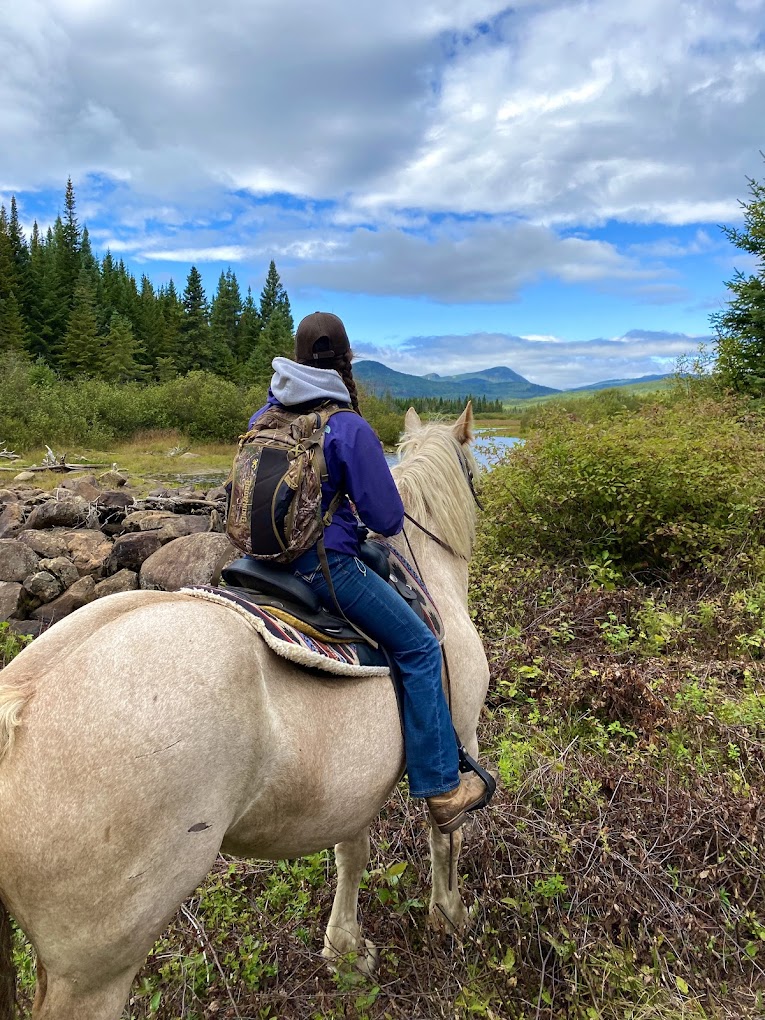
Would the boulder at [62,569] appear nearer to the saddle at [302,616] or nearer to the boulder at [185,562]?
the boulder at [185,562]

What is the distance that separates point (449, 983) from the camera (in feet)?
7.90

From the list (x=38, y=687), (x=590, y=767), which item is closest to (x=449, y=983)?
(x=590, y=767)

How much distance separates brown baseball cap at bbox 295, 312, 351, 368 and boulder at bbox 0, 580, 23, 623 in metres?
6.80

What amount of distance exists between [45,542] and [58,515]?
4.86 feet

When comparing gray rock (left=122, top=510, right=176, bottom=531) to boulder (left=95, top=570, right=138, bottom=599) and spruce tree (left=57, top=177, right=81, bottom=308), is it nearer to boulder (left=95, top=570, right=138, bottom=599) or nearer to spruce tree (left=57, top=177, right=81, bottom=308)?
boulder (left=95, top=570, right=138, bottom=599)

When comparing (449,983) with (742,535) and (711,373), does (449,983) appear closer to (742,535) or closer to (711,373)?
(742,535)

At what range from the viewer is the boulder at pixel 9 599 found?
23.7 ft

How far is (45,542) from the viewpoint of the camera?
29.5ft

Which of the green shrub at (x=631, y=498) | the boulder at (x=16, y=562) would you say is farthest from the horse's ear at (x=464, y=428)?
the boulder at (x=16, y=562)

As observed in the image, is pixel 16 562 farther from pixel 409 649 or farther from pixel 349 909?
pixel 409 649

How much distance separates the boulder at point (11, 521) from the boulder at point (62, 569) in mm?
2323

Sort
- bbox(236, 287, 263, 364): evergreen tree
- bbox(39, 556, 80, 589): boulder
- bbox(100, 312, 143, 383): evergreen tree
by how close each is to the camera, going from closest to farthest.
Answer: bbox(39, 556, 80, 589): boulder, bbox(100, 312, 143, 383): evergreen tree, bbox(236, 287, 263, 364): evergreen tree

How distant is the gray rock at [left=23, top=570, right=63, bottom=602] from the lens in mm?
7688

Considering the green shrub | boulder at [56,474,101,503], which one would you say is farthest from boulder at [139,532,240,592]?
boulder at [56,474,101,503]
